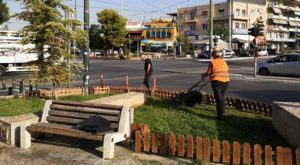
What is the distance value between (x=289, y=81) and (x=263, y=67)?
5.39m

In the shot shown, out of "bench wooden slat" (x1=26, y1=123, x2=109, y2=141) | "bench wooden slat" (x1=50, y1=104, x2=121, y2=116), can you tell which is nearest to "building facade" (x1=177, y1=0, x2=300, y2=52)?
"bench wooden slat" (x1=50, y1=104, x2=121, y2=116)

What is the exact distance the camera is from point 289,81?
23.2 meters

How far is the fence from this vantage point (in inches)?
246

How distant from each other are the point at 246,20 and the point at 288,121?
308 ft

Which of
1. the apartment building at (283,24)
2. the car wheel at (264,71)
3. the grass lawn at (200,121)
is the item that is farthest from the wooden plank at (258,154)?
the apartment building at (283,24)

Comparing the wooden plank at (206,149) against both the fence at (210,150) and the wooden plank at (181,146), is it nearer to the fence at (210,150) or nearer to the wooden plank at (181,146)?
the fence at (210,150)

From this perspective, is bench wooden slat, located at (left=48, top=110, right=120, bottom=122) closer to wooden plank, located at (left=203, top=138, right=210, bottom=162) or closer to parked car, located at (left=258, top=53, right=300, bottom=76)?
wooden plank, located at (left=203, top=138, right=210, bottom=162)

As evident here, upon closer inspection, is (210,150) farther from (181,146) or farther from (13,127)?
(13,127)

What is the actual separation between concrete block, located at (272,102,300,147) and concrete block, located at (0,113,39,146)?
471cm

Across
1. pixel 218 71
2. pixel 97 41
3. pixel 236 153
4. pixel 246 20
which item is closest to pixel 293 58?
pixel 218 71

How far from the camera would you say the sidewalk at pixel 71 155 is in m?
6.92

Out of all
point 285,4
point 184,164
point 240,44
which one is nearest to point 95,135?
point 184,164

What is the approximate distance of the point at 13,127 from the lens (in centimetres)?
798

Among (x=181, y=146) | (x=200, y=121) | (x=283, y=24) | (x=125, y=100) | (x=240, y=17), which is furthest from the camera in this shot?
(x=283, y=24)
